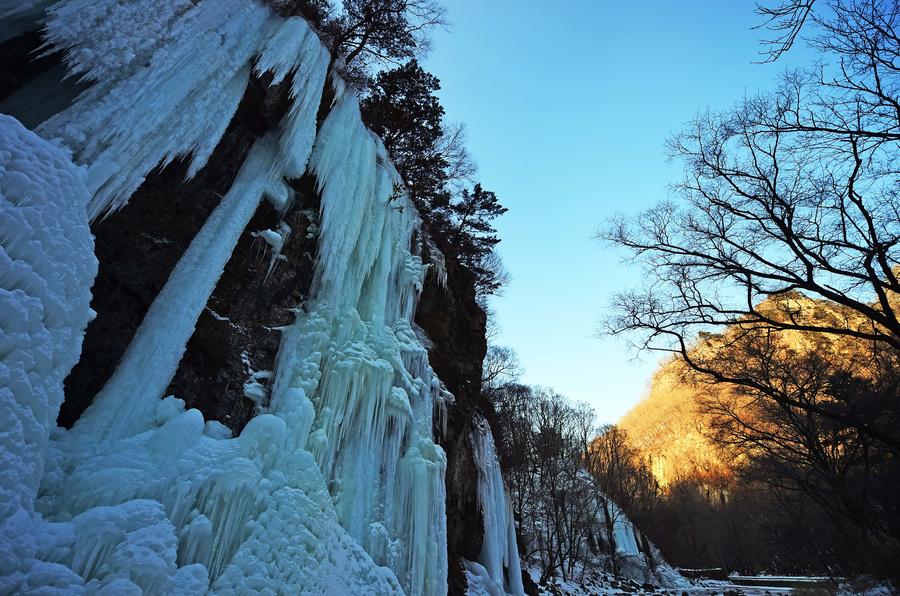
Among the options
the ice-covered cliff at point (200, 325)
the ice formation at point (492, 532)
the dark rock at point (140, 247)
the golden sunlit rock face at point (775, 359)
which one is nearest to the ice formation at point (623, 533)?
the golden sunlit rock face at point (775, 359)

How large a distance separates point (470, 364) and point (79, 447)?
7.01m

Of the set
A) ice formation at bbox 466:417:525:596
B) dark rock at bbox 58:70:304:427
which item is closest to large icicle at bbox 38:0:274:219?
dark rock at bbox 58:70:304:427

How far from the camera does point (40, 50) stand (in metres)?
3.32

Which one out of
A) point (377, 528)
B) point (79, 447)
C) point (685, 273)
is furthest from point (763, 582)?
point (79, 447)

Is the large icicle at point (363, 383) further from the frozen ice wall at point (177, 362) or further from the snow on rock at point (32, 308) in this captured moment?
the snow on rock at point (32, 308)

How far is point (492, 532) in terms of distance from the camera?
8078 millimetres

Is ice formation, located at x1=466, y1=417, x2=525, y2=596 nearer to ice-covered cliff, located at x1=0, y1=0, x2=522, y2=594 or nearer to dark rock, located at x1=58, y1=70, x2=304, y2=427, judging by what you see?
ice-covered cliff, located at x1=0, y1=0, x2=522, y2=594

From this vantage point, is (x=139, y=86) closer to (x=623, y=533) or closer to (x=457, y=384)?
(x=457, y=384)

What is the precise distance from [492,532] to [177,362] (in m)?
7.00

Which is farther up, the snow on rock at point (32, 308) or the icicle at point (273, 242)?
the icicle at point (273, 242)

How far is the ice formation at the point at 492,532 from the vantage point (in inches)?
284

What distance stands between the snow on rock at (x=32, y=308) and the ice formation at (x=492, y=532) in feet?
21.9

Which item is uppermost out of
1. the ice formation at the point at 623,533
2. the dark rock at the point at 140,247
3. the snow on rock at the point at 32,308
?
the ice formation at the point at 623,533

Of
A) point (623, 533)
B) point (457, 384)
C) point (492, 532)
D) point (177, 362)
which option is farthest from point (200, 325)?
point (623, 533)
